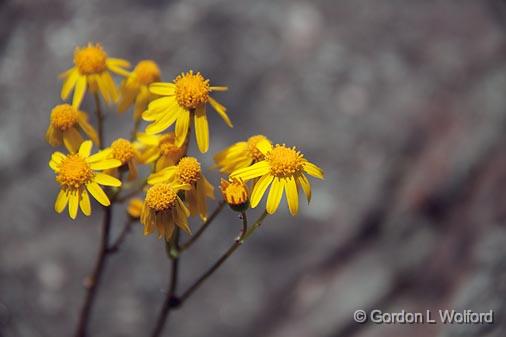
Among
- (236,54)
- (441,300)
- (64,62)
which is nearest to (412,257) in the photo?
(441,300)

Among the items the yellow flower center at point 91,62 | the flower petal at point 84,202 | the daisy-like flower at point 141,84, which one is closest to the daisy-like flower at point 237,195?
the flower petal at point 84,202

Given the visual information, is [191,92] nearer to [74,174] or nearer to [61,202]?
[74,174]

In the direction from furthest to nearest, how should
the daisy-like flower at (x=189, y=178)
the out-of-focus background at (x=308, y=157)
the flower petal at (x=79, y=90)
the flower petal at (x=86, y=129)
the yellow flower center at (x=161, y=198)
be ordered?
the out-of-focus background at (x=308, y=157) → the flower petal at (x=79, y=90) → the flower petal at (x=86, y=129) → the daisy-like flower at (x=189, y=178) → the yellow flower center at (x=161, y=198)

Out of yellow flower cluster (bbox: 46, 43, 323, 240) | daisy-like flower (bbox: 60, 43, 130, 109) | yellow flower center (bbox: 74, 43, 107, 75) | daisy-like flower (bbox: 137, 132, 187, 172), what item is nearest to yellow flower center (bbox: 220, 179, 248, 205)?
yellow flower cluster (bbox: 46, 43, 323, 240)

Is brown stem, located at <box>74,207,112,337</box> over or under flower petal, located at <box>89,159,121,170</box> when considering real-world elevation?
under

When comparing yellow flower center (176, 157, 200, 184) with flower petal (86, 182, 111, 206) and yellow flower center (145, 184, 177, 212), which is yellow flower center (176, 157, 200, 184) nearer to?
yellow flower center (145, 184, 177, 212)

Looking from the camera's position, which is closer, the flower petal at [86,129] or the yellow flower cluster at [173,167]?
the yellow flower cluster at [173,167]

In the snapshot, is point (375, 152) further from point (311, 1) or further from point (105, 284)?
point (105, 284)

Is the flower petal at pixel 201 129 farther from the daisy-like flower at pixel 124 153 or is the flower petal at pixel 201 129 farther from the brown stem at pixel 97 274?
the brown stem at pixel 97 274
